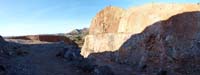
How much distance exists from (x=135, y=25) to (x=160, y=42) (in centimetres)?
439

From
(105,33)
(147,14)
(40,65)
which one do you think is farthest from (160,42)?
(40,65)

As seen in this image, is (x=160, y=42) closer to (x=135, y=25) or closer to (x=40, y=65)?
(x=135, y=25)

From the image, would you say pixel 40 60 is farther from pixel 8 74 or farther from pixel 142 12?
pixel 142 12

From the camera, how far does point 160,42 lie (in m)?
29.4

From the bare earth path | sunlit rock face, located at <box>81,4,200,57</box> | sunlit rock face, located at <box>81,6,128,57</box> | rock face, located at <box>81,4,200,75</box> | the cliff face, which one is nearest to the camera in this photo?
the bare earth path

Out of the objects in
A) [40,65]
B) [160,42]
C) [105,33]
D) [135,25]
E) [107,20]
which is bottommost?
[40,65]

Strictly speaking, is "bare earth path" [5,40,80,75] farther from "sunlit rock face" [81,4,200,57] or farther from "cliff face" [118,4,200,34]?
"cliff face" [118,4,200,34]

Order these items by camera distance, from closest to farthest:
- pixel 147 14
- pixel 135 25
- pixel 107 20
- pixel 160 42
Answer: pixel 160 42 → pixel 147 14 → pixel 135 25 → pixel 107 20

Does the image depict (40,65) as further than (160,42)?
No

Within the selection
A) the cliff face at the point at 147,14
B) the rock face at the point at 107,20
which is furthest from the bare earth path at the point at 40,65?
the rock face at the point at 107,20

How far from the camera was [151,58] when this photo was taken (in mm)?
29406

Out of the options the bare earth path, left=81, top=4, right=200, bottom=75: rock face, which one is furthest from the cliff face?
the bare earth path

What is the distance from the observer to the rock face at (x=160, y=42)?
2797 cm

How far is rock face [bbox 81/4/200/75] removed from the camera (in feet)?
91.8
